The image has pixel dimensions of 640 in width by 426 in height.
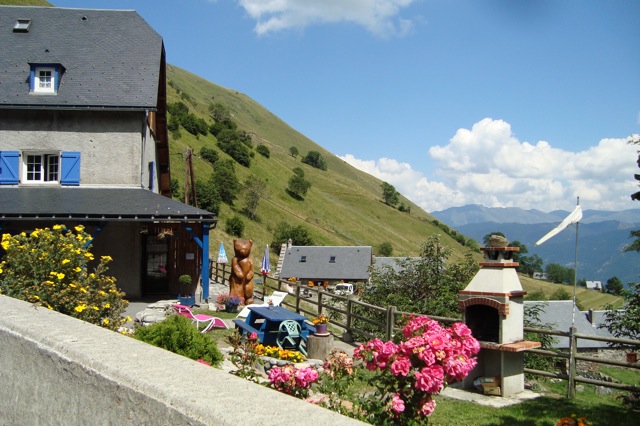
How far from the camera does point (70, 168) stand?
19.3 m

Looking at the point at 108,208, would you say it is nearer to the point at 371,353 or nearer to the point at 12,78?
the point at 12,78

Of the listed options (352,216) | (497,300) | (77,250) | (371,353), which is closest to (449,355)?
(371,353)

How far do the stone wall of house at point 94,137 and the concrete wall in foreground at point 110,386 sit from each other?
1625 cm

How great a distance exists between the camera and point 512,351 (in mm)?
9398

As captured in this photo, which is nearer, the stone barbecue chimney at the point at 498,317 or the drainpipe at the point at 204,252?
the stone barbecue chimney at the point at 498,317

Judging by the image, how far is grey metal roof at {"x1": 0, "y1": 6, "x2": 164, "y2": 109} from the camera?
19656 mm

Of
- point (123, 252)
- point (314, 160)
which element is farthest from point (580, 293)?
point (123, 252)

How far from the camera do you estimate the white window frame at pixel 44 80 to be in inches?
787

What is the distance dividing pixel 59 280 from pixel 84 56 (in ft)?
53.0

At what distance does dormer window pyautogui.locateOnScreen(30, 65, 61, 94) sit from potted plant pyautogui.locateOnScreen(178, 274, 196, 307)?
7.70 metres

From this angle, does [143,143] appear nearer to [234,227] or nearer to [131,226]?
[131,226]

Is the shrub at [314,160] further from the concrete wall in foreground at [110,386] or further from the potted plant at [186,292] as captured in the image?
the concrete wall in foreground at [110,386]

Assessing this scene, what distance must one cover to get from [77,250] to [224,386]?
6582 mm

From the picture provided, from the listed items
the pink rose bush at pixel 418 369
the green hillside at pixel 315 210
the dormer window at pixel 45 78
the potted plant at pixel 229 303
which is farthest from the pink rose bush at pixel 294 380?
the green hillside at pixel 315 210
